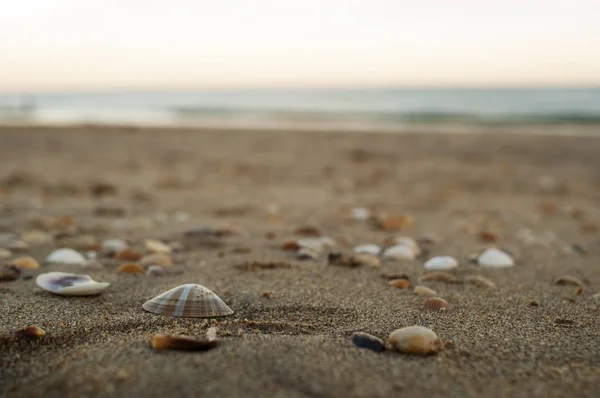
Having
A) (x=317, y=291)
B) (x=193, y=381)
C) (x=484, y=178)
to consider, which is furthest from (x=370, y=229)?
(x=484, y=178)

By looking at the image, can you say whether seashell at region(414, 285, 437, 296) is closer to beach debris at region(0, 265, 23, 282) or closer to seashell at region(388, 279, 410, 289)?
seashell at region(388, 279, 410, 289)

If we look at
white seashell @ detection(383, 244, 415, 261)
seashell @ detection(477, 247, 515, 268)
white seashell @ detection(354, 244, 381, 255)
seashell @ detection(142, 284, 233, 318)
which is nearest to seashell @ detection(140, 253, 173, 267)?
seashell @ detection(142, 284, 233, 318)

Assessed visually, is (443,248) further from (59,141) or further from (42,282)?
(59,141)

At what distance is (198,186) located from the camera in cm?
555

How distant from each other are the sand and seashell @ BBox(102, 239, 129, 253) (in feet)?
0.77

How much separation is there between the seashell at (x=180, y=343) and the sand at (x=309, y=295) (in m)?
0.02

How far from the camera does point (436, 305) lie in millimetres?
1919

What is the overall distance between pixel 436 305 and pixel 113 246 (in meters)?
1.66

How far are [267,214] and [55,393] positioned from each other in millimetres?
2850

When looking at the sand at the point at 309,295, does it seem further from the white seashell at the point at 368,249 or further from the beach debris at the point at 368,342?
the white seashell at the point at 368,249

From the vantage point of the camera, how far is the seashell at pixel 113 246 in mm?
2750

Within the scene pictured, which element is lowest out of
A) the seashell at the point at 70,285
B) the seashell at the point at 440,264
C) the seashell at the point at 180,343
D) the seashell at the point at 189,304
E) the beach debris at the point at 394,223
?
the beach debris at the point at 394,223

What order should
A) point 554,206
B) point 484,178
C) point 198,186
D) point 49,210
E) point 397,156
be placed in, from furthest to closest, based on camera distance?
point 397,156, point 484,178, point 198,186, point 554,206, point 49,210

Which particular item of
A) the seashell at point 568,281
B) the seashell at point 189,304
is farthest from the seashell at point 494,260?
the seashell at point 189,304
